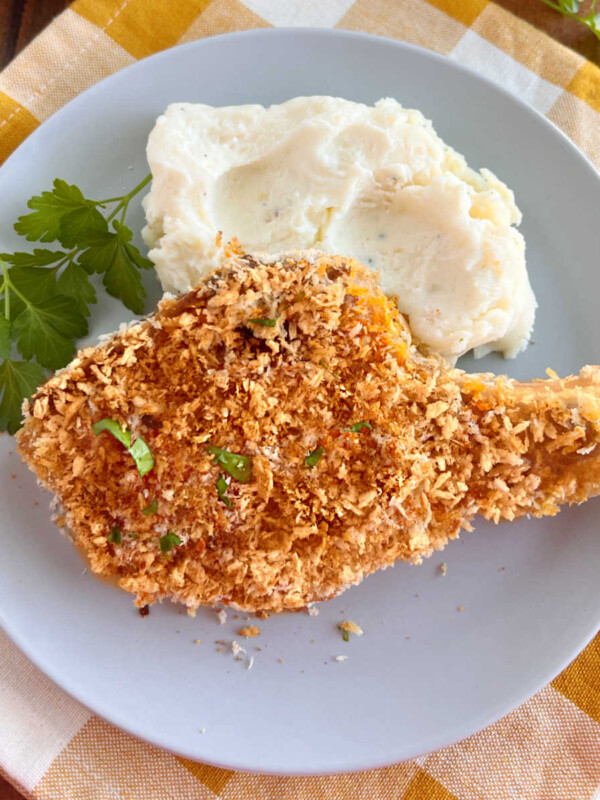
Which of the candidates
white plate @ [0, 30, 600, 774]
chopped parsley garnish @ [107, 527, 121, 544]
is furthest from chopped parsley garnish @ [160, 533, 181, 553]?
white plate @ [0, 30, 600, 774]

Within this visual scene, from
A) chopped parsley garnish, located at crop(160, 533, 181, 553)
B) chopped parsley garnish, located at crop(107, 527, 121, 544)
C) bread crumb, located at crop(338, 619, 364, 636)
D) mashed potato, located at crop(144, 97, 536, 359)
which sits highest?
mashed potato, located at crop(144, 97, 536, 359)

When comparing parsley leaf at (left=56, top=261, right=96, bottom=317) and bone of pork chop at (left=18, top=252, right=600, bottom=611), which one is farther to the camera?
parsley leaf at (left=56, top=261, right=96, bottom=317)

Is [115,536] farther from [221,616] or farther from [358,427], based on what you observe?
[358,427]

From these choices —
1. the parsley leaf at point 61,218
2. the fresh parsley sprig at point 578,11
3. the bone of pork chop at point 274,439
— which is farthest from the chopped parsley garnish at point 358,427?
the fresh parsley sprig at point 578,11

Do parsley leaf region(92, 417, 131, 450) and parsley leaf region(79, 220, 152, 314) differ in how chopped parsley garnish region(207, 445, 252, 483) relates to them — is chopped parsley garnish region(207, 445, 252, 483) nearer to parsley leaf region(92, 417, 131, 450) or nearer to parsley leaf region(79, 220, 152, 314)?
parsley leaf region(92, 417, 131, 450)

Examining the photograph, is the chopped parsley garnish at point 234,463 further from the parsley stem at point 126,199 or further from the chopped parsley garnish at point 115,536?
the parsley stem at point 126,199

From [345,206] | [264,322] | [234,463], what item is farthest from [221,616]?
[345,206]
